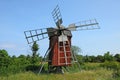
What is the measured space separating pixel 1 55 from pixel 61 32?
22674 millimetres

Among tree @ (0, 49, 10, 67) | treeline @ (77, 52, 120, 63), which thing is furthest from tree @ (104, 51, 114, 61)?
tree @ (0, 49, 10, 67)

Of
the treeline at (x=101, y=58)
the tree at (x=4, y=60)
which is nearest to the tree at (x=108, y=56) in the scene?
the treeline at (x=101, y=58)

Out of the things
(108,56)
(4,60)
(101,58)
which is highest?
(108,56)

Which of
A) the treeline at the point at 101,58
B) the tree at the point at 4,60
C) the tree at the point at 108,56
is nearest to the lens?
the tree at the point at 4,60

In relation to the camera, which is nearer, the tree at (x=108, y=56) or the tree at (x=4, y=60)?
the tree at (x=4, y=60)

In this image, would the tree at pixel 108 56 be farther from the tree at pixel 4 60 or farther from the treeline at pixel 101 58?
the tree at pixel 4 60

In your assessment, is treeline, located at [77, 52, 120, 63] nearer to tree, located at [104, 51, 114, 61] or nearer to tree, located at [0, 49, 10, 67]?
tree, located at [104, 51, 114, 61]

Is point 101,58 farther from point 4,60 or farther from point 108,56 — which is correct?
point 4,60

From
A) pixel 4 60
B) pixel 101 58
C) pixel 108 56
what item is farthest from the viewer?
pixel 101 58

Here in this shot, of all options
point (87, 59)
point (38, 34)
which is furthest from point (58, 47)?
point (87, 59)

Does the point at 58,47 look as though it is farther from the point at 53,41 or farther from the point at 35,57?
the point at 35,57

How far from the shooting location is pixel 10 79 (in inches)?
752

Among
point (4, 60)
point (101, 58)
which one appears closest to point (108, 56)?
point (101, 58)

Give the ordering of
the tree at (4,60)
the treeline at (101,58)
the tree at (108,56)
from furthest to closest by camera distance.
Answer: the treeline at (101,58), the tree at (108,56), the tree at (4,60)
